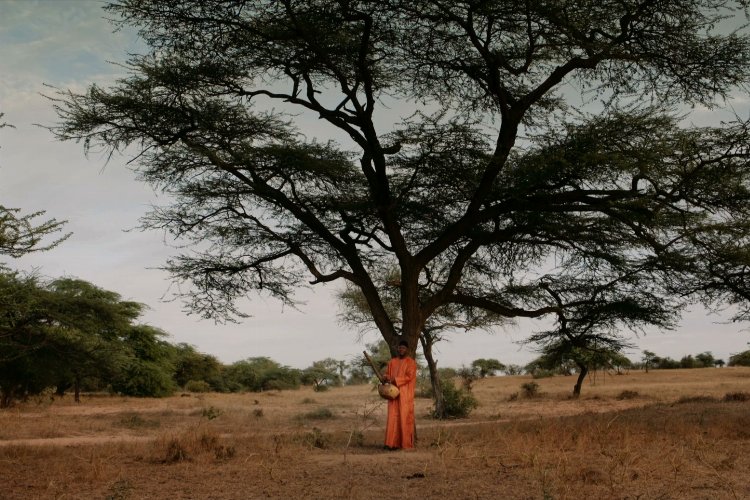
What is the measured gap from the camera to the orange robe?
11.6 metres

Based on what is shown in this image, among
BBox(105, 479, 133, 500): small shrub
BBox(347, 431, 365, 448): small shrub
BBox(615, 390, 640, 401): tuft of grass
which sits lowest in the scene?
BBox(105, 479, 133, 500): small shrub

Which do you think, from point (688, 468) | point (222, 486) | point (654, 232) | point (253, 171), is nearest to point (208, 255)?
point (253, 171)

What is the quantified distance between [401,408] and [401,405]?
0.05 metres

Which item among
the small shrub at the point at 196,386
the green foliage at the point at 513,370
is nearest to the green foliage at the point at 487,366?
the green foliage at the point at 513,370

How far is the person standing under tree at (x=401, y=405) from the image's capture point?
1160cm

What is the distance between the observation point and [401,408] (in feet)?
38.1

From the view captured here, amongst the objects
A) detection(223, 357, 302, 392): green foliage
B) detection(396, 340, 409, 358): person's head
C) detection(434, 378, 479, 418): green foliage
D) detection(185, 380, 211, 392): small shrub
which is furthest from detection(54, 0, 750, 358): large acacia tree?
detection(223, 357, 302, 392): green foliage

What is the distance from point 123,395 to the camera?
3906 cm

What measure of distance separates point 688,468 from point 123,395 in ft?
118

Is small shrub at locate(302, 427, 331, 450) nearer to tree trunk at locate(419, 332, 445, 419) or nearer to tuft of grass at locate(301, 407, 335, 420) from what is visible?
tree trunk at locate(419, 332, 445, 419)

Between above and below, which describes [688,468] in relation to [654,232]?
below

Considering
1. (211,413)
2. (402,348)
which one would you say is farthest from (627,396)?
(402,348)

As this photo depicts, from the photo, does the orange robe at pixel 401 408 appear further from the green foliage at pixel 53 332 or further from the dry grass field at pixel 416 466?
the green foliage at pixel 53 332

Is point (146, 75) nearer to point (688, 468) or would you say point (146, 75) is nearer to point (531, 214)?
point (531, 214)
